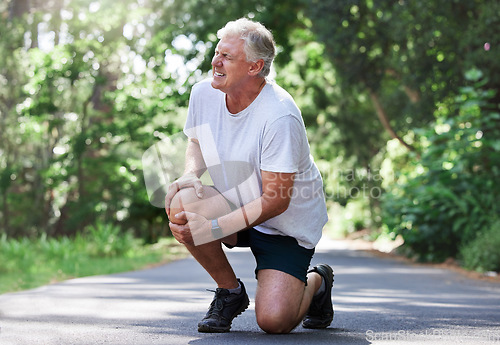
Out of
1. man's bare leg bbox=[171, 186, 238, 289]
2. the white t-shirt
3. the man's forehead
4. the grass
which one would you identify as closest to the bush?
the grass

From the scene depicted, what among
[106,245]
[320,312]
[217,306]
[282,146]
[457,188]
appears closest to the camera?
[282,146]

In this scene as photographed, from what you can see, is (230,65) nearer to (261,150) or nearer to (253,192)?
(261,150)

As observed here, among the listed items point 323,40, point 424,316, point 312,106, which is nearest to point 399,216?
point 323,40

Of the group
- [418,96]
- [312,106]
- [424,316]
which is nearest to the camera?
[424,316]

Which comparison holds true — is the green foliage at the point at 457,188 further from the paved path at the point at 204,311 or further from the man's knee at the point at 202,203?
the man's knee at the point at 202,203

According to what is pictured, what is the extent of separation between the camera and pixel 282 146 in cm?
381

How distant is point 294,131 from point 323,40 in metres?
14.4

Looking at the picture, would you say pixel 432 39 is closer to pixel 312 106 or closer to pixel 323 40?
pixel 323 40

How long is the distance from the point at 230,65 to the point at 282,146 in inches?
23.1

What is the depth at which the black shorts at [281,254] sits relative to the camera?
4.07m

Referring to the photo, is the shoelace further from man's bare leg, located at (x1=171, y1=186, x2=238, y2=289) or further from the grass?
the grass

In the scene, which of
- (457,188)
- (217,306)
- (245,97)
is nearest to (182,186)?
(245,97)

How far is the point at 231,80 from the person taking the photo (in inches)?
158

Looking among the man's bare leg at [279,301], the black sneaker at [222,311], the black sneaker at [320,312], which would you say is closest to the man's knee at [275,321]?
the man's bare leg at [279,301]
